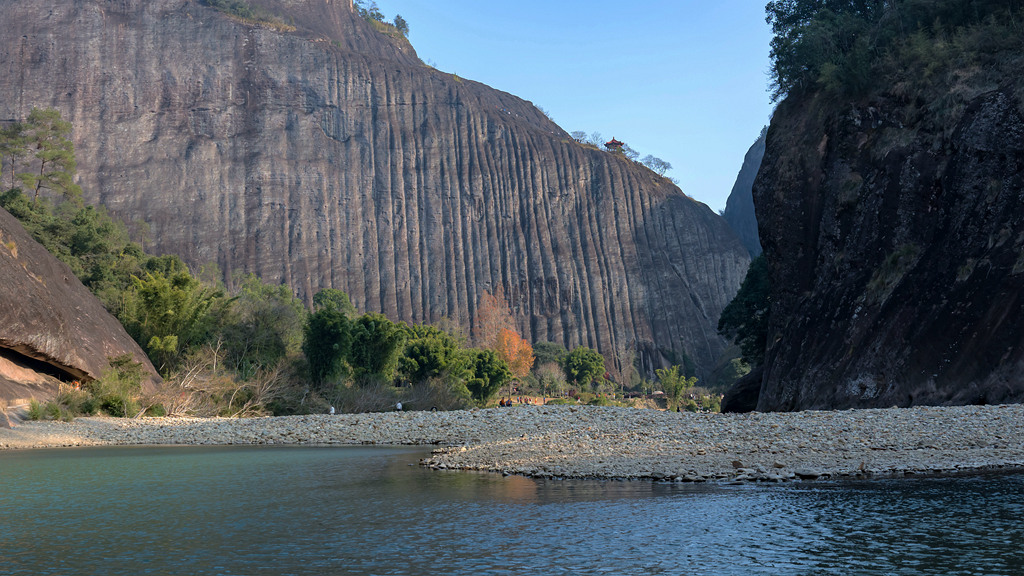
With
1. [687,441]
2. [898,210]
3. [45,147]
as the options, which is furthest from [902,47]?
[45,147]

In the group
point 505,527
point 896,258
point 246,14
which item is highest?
point 246,14

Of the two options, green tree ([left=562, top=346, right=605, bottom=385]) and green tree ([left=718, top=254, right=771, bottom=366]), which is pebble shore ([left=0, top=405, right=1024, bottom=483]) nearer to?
green tree ([left=718, top=254, right=771, bottom=366])

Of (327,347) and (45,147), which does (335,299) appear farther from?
(327,347)

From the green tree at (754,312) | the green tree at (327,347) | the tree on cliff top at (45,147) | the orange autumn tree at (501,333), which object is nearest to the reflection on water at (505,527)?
the green tree at (327,347)

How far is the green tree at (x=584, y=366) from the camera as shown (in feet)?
209

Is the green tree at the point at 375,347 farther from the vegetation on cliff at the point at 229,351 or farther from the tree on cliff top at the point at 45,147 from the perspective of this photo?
the tree on cliff top at the point at 45,147

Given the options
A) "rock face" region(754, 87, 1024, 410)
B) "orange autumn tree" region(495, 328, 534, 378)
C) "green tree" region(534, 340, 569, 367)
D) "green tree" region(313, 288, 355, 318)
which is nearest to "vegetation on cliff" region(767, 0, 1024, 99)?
Result: "rock face" region(754, 87, 1024, 410)

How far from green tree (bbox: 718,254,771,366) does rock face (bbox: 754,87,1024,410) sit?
4.47 m

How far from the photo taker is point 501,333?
6744 cm

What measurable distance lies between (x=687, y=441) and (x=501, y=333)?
175ft

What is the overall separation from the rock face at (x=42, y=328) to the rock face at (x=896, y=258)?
22.5m

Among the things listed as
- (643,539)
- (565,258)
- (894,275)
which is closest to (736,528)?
(643,539)

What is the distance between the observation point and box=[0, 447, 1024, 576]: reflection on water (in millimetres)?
6426

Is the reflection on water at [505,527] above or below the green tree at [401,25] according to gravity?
below
